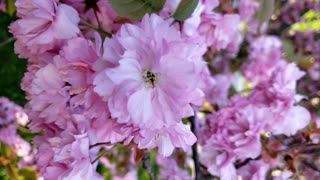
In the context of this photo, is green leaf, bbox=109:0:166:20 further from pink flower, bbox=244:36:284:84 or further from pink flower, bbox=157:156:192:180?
pink flower, bbox=244:36:284:84

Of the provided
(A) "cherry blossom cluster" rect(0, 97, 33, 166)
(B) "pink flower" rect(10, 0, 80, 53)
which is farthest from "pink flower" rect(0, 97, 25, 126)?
(B) "pink flower" rect(10, 0, 80, 53)

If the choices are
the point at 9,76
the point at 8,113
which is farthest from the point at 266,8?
the point at 9,76

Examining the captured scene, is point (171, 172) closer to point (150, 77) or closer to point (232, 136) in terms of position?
point (232, 136)

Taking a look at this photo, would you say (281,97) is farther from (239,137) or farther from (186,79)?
(186,79)

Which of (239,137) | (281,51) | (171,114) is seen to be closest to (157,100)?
(171,114)

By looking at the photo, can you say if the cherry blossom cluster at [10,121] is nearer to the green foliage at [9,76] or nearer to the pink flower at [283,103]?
the green foliage at [9,76]

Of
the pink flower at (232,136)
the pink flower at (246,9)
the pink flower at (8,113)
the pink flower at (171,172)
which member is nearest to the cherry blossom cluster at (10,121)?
the pink flower at (8,113)

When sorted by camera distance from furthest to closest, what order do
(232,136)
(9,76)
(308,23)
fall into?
(308,23) → (9,76) → (232,136)

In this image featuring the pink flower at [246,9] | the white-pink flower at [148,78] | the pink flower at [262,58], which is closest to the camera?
the white-pink flower at [148,78]
